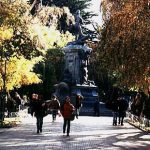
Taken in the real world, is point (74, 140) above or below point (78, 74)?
below

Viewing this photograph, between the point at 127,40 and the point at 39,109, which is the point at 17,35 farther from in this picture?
the point at 127,40

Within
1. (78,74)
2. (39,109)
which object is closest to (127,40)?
(39,109)

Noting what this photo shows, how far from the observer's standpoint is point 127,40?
19391 mm

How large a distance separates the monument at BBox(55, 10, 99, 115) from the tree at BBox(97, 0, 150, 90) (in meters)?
26.4

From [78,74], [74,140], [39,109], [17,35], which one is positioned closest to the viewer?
[74,140]

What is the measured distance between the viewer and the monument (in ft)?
159

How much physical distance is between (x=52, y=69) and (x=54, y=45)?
6593 millimetres

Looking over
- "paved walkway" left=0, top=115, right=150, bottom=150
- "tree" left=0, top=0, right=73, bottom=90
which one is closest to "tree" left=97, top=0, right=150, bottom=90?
"paved walkway" left=0, top=115, right=150, bottom=150

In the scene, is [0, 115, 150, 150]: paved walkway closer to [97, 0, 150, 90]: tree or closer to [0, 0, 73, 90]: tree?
[97, 0, 150, 90]: tree

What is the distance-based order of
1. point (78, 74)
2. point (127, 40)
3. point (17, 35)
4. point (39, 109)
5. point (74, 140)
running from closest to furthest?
point (127, 40) < point (74, 140) < point (39, 109) < point (17, 35) < point (78, 74)

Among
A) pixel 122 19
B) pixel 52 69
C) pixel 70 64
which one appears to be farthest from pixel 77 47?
pixel 122 19

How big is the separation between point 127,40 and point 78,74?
99.9ft


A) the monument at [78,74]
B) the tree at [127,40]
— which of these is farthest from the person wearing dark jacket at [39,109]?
the monument at [78,74]

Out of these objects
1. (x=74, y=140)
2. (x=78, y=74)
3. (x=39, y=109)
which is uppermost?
(x=78, y=74)
